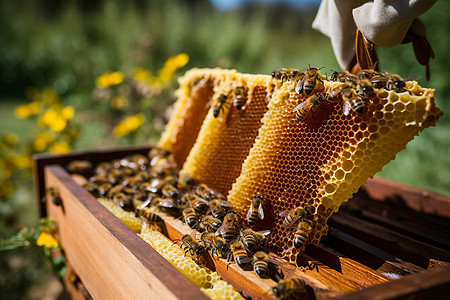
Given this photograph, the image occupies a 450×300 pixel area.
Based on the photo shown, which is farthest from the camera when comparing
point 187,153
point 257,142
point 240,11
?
point 240,11

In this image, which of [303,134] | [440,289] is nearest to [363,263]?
[440,289]

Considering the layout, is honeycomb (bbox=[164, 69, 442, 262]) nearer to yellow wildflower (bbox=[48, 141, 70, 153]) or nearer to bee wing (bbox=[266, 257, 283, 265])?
bee wing (bbox=[266, 257, 283, 265])

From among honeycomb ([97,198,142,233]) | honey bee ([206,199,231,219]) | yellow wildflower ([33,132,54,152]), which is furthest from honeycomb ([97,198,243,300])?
yellow wildflower ([33,132,54,152])

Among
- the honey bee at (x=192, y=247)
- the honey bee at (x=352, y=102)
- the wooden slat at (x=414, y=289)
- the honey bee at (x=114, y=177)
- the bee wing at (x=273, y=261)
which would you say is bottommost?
the honey bee at (x=114, y=177)

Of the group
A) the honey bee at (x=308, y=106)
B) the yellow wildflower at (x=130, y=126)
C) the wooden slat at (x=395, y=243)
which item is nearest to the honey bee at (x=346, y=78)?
the honey bee at (x=308, y=106)

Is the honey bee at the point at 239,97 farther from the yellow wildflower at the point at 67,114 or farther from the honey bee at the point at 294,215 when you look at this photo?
the yellow wildflower at the point at 67,114

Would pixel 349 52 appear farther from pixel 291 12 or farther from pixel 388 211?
pixel 291 12
